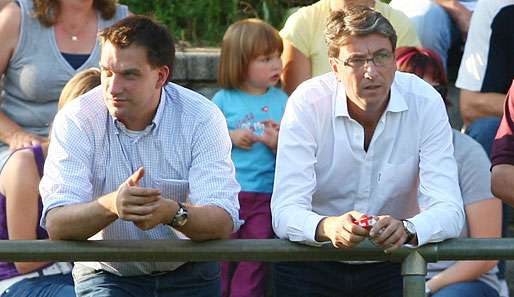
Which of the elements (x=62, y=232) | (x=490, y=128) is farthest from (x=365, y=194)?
(x=490, y=128)

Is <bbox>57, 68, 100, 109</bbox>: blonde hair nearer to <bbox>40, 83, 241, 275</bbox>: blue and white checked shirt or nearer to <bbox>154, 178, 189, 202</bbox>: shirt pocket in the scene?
<bbox>40, 83, 241, 275</bbox>: blue and white checked shirt

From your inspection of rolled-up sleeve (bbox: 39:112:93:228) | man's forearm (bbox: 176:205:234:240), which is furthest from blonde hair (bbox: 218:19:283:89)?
man's forearm (bbox: 176:205:234:240)

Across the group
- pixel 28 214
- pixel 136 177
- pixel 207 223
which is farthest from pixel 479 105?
pixel 136 177

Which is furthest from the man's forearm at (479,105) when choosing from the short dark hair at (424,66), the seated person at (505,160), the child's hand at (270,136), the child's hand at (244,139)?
the seated person at (505,160)

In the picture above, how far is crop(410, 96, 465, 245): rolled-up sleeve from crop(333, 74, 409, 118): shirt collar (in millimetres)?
84

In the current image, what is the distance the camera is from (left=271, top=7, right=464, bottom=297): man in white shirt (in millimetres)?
4305

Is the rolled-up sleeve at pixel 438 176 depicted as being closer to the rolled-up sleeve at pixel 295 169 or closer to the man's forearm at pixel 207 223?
the rolled-up sleeve at pixel 295 169

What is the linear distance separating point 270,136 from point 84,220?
5.77ft

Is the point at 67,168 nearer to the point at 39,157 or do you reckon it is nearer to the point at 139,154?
the point at 139,154

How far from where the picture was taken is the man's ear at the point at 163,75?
4.31 metres

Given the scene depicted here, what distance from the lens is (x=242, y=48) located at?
5.75 meters

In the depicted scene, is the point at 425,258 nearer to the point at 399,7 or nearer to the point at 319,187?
the point at 319,187

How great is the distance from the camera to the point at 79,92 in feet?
15.5

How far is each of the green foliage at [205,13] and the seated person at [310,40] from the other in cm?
117
